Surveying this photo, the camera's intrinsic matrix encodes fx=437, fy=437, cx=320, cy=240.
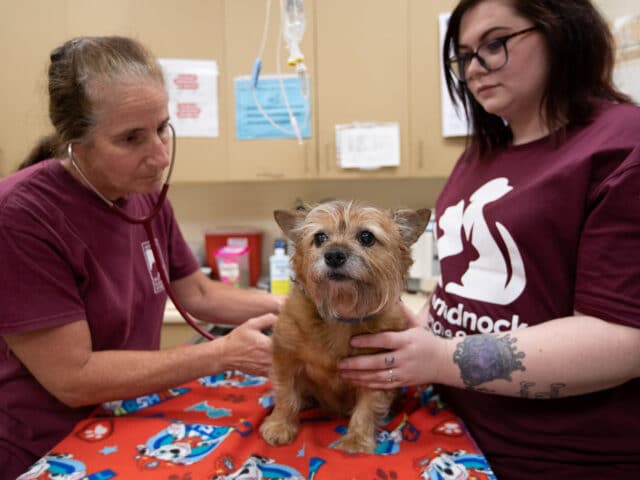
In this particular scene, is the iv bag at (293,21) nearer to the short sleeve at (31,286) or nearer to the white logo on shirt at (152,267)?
the white logo on shirt at (152,267)

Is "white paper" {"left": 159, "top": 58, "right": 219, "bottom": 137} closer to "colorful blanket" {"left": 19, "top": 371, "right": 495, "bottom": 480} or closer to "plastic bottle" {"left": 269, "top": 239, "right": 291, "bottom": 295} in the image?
"plastic bottle" {"left": 269, "top": 239, "right": 291, "bottom": 295}

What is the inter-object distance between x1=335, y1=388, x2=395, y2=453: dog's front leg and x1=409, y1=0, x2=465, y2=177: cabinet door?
140 centimetres

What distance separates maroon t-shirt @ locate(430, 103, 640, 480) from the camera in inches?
30.4

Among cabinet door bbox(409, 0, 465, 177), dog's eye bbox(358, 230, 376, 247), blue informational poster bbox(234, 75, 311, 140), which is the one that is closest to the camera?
dog's eye bbox(358, 230, 376, 247)

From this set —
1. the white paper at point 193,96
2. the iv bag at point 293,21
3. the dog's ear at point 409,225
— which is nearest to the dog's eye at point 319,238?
the dog's ear at point 409,225

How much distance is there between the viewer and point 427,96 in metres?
2.12

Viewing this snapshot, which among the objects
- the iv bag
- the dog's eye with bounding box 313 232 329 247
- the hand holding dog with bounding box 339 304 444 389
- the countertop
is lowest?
the countertop

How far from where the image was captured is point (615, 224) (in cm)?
77

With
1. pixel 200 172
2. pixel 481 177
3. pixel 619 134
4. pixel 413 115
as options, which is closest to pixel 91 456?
pixel 481 177

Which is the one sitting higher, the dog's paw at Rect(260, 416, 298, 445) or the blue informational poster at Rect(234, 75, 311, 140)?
the blue informational poster at Rect(234, 75, 311, 140)

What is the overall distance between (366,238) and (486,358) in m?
0.36

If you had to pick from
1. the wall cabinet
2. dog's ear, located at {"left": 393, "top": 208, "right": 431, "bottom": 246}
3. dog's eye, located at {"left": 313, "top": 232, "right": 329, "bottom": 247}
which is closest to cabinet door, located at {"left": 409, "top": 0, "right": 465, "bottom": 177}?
the wall cabinet

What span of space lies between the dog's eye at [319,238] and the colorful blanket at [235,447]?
438mm

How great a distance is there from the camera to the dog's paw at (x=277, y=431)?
0.96 m
